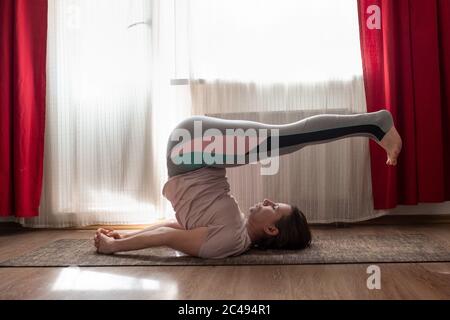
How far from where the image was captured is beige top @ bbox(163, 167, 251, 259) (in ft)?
7.35

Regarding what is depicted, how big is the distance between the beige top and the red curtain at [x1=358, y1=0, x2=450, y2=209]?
125 cm

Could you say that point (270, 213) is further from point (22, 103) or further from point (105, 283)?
point (22, 103)

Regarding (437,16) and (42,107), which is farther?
(42,107)

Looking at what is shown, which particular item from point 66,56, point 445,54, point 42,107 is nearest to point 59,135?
point 42,107

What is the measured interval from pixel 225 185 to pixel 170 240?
354mm

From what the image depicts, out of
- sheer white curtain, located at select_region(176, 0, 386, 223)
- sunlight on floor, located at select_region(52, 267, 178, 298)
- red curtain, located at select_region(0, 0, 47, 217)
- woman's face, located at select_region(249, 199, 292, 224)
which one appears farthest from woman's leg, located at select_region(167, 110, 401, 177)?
red curtain, located at select_region(0, 0, 47, 217)

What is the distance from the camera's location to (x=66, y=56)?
3.48 m

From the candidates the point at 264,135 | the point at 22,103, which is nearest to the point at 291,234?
the point at 264,135

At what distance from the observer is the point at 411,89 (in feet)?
10.5

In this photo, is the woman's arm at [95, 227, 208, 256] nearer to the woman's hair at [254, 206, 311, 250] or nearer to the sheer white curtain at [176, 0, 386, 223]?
the woman's hair at [254, 206, 311, 250]

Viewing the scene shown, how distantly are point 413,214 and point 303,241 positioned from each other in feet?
4.15

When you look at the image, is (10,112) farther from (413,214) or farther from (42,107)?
(413,214)
